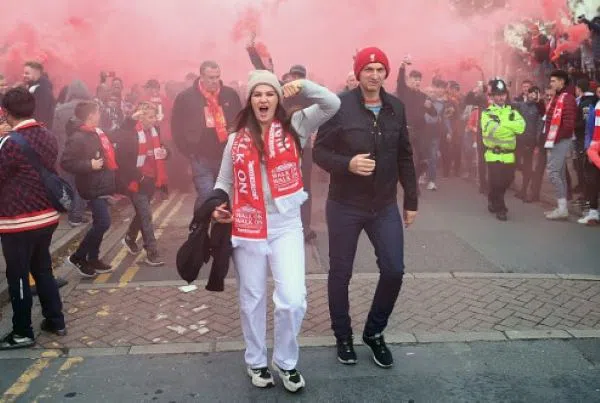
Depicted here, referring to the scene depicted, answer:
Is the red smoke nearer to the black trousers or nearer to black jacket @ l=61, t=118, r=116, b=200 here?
the black trousers

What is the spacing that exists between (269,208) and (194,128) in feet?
10.9

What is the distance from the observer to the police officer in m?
8.24

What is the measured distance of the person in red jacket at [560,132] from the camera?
330 inches

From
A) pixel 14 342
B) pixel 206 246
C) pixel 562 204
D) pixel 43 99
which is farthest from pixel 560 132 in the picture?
pixel 43 99

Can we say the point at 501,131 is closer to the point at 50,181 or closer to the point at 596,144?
the point at 596,144

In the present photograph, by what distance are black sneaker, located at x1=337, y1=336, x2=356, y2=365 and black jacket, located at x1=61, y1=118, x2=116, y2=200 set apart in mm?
3125

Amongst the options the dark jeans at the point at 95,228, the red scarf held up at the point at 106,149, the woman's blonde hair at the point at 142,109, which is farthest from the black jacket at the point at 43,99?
the dark jeans at the point at 95,228

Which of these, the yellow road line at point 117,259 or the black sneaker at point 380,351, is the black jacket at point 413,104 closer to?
the yellow road line at point 117,259

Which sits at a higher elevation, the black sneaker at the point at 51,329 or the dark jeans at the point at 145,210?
the dark jeans at the point at 145,210

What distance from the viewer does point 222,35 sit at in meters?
18.0

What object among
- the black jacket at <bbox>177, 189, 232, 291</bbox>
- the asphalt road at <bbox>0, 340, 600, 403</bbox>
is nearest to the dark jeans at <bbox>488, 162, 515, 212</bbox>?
the asphalt road at <bbox>0, 340, 600, 403</bbox>

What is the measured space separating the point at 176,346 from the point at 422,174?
8.12 meters

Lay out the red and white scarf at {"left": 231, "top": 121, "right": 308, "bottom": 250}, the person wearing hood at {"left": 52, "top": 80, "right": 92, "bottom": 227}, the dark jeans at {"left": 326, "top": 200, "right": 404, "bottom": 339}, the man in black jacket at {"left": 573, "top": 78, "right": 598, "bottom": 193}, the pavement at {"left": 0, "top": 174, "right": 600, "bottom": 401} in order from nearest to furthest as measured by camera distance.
→ 1. the red and white scarf at {"left": 231, "top": 121, "right": 308, "bottom": 250}
2. the pavement at {"left": 0, "top": 174, "right": 600, "bottom": 401}
3. the dark jeans at {"left": 326, "top": 200, "right": 404, "bottom": 339}
4. the person wearing hood at {"left": 52, "top": 80, "right": 92, "bottom": 227}
5. the man in black jacket at {"left": 573, "top": 78, "right": 598, "bottom": 193}

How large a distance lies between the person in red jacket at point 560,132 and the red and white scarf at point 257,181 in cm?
613
